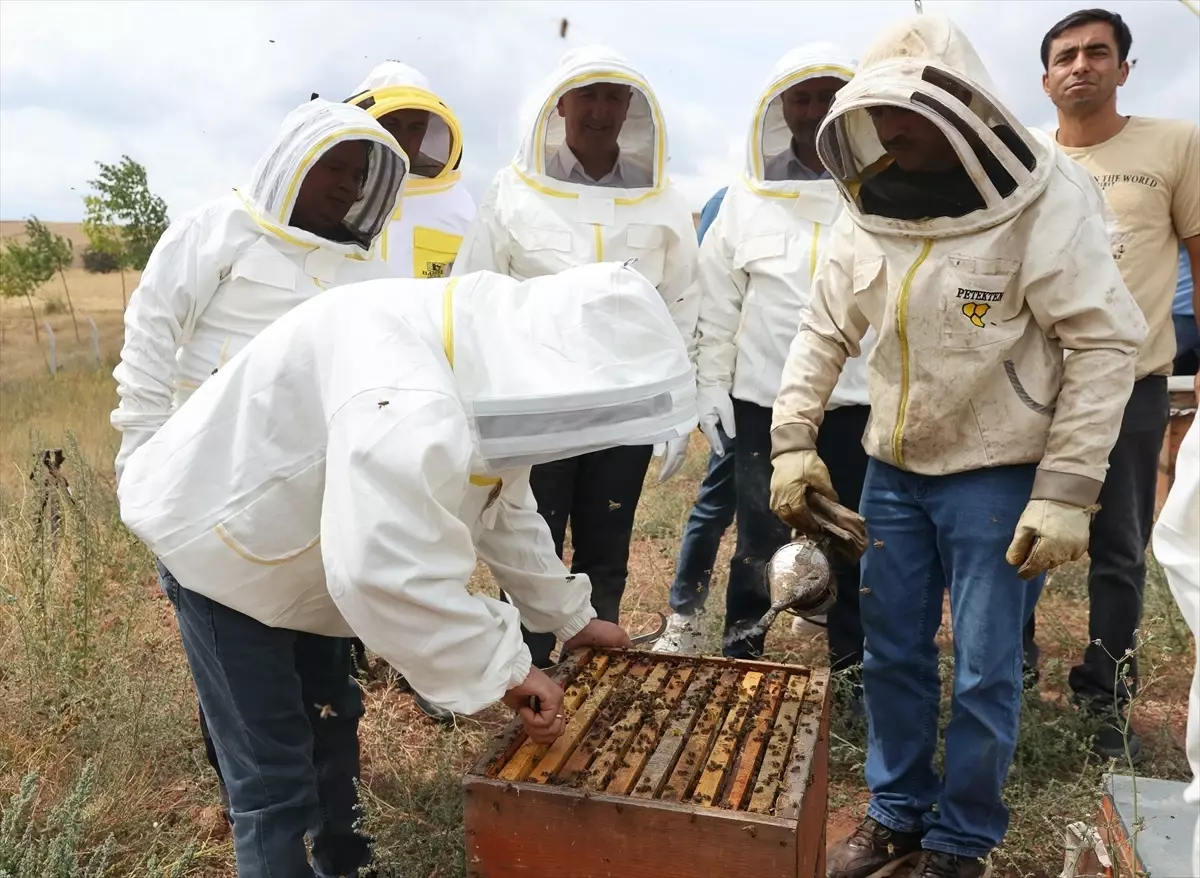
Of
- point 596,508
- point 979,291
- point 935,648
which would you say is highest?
point 979,291

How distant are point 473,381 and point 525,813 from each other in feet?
3.28

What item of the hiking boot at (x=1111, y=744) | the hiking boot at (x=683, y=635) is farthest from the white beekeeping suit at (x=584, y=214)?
the hiking boot at (x=1111, y=744)

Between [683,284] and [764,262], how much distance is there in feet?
1.41

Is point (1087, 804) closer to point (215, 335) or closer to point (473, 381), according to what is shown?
point (473, 381)

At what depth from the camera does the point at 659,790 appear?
6.74 feet

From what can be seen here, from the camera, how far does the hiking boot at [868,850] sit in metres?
2.92

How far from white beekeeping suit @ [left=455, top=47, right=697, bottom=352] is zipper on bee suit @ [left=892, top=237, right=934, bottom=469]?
57.1 inches

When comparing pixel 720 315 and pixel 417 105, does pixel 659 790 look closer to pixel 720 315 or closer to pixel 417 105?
pixel 720 315

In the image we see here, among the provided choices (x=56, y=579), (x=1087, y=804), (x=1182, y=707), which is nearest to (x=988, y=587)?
(x=1087, y=804)

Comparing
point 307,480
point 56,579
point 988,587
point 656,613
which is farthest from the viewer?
point 656,613

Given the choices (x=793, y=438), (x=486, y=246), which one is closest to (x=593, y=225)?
(x=486, y=246)

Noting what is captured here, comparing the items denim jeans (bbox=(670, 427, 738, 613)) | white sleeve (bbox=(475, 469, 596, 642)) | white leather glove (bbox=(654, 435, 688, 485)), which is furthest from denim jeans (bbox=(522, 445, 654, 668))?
white sleeve (bbox=(475, 469, 596, 642))

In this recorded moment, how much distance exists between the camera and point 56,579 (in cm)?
469

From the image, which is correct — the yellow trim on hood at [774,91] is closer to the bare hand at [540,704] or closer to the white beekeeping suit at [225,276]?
the white beekeeping suit at [225,276]
